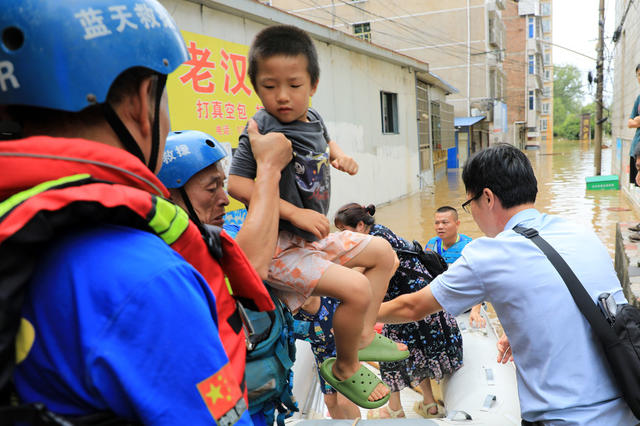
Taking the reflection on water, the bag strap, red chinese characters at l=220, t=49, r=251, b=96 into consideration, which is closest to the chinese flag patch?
the bag strap

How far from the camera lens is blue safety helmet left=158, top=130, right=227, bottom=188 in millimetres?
2062

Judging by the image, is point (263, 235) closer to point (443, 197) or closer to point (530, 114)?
point (443, 197)

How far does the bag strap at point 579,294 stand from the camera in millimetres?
1781

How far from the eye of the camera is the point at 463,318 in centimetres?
459

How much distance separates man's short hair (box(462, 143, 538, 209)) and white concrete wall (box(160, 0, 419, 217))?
5689 mm

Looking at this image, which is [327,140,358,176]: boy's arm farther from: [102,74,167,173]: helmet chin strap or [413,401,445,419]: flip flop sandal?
[413,401,445,419]: flip flop sandal

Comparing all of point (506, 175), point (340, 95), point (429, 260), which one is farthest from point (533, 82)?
point (506, 175)

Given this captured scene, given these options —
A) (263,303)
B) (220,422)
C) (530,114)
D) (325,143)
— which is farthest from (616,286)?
(530,114)

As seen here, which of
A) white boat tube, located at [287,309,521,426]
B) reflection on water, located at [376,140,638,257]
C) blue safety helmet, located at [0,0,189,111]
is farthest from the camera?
reflection on water, located at [376,140,638,257]

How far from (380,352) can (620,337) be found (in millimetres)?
1012

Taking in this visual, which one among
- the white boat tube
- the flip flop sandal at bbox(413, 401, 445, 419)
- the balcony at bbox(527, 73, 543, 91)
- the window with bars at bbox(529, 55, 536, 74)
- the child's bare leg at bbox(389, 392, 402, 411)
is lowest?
the flip flop sandal at bbox(413, 401, 445, 419)

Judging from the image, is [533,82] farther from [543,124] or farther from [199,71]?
[199,71]

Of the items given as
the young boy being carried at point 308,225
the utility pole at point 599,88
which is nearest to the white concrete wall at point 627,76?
the utility pole at point 599,88

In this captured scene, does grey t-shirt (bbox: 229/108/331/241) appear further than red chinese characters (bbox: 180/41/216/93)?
No
